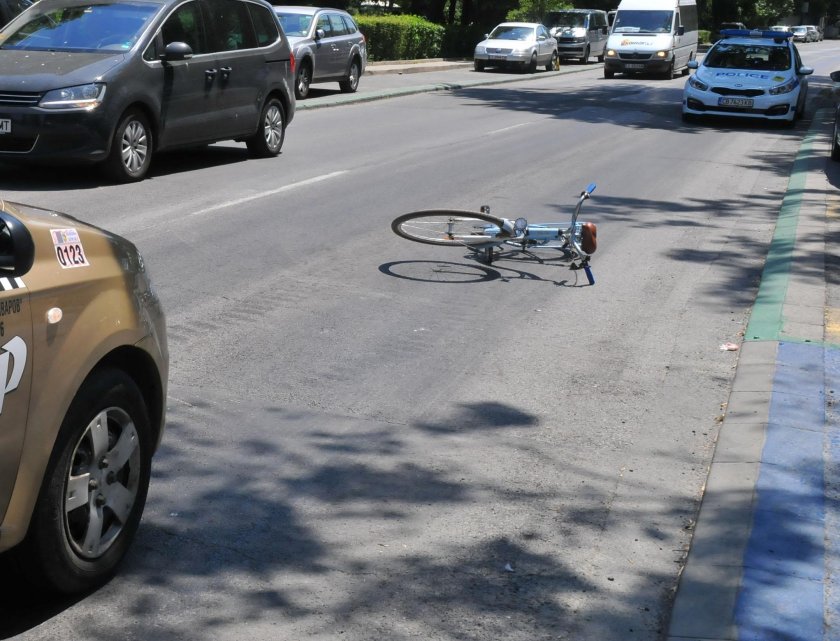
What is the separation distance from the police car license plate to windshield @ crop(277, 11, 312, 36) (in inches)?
332

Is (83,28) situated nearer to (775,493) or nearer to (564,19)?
(775,493)

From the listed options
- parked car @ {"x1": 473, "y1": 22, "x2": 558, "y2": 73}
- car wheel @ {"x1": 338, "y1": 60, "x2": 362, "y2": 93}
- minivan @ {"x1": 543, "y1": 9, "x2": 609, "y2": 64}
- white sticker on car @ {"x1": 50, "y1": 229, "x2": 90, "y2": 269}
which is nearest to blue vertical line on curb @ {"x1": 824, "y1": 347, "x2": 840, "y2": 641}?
white sticker on car @ {"x1": 50, "y1": 229, "x2": 90, "y2": 269}

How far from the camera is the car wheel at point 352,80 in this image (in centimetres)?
2636

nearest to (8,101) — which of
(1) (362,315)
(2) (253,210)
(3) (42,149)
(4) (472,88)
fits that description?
(3) (42,149)

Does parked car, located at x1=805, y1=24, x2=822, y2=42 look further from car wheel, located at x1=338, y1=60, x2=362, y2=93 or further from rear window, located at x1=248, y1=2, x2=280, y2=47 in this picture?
rear window, located at x1=248, y1=2, x2=280, y2=47

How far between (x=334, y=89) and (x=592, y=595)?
24.7m

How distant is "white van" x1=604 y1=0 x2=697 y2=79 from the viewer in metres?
39.6

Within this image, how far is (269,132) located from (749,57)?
1222 cm

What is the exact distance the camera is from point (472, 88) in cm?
3173

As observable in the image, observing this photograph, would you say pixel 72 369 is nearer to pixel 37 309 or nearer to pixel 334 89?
pixel 37 309

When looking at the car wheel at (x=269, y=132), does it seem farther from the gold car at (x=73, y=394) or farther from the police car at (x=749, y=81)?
the gold car at (x=73, y=394)

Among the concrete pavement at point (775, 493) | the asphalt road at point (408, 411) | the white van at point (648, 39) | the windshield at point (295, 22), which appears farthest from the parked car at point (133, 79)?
the white van at point (648, 39)

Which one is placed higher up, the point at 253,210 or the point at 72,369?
the point at 72,369

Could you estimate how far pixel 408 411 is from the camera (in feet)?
19.8
